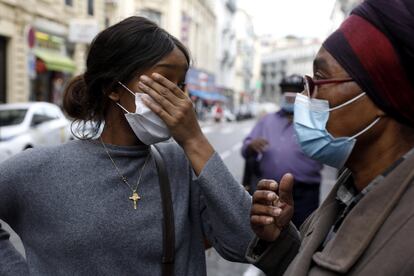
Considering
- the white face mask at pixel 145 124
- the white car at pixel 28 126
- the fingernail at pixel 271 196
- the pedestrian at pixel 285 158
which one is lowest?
the white car at pixel 28 126

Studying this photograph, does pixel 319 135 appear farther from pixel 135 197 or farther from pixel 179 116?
pixel 135 197

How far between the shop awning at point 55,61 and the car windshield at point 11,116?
836cm

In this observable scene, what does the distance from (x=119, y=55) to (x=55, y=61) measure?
18.3 m

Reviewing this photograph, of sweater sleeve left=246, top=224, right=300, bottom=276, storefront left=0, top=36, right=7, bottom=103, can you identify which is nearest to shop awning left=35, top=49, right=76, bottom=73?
storefront left=0, top=36, right=7, bottom=103

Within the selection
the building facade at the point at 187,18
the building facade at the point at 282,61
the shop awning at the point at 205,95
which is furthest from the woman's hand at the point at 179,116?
the building facade at the point at 282,61

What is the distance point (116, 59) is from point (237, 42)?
83.3m

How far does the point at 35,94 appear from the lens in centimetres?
1966

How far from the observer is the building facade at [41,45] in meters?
17.3

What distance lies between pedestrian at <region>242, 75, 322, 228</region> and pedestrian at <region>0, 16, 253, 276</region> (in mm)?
2056

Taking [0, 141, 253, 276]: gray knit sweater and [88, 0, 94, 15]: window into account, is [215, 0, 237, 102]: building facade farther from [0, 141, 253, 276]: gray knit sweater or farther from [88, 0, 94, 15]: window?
[0, 141, 253, 276]: gray knit sweater

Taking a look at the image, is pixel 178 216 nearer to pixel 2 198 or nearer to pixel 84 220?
pixel 84 220

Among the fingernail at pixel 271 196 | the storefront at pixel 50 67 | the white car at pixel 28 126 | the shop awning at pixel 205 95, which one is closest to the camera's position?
the fingernail at pixel 271 196

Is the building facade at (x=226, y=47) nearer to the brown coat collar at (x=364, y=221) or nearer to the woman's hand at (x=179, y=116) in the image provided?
the woman's hand at (x=179, y=116)

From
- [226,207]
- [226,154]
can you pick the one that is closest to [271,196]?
[226,207]
